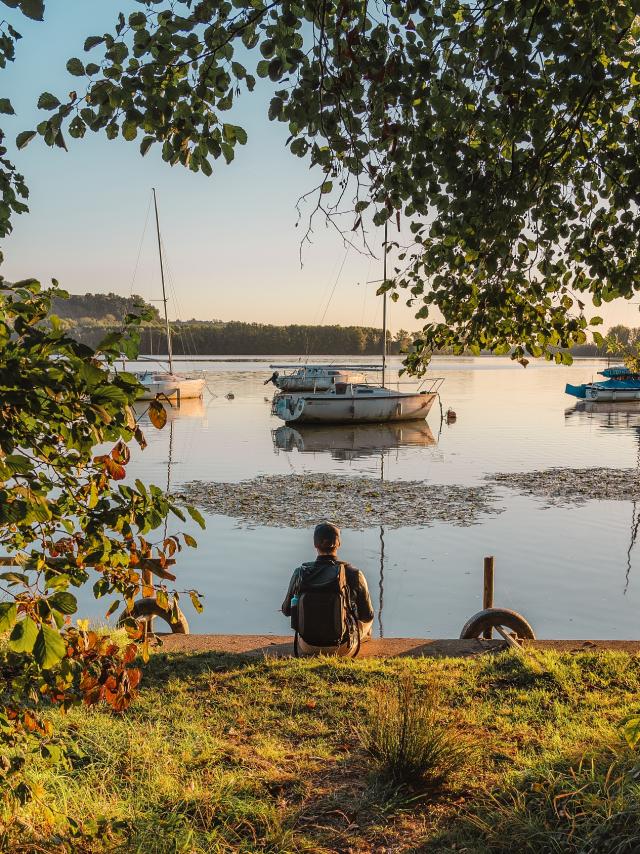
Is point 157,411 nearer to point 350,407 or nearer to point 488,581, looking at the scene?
point 488,581

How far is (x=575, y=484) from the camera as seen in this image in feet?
78.7

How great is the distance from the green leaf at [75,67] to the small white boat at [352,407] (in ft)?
120

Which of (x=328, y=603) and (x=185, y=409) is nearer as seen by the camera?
(x=328, y=603)

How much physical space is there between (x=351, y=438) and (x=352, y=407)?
3959 mm

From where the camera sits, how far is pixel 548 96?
15.4ft

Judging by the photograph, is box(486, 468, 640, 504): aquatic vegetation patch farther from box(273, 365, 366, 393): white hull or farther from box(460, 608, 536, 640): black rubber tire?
box(273, 365, 366, 393): white hull

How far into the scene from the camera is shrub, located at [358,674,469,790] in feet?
15.6

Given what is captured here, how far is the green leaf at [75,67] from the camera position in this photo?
365cm

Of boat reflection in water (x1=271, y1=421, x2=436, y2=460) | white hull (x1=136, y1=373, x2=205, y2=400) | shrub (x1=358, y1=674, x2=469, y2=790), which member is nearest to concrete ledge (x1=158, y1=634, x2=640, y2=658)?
shrub (x1=358, y1=674, x2=469, y2=790)

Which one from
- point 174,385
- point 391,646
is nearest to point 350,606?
point 391,646

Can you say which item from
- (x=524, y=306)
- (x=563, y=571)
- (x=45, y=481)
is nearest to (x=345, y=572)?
(x=524, y=306)

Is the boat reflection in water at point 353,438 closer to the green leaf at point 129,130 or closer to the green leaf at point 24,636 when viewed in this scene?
the green leaf at point 129,130

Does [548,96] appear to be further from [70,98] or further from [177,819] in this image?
[177,819]

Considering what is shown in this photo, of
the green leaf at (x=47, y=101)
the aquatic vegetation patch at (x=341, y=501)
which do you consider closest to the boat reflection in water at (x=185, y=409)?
the aquatic vegetation patch at (x=341, y=501)
